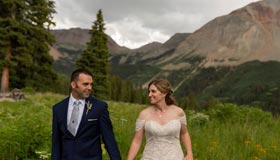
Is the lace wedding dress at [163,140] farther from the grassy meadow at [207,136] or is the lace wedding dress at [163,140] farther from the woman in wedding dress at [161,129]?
the grassy meadow at [207,136]

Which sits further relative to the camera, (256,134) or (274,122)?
(274,122)

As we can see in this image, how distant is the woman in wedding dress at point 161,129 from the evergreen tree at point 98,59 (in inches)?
1492

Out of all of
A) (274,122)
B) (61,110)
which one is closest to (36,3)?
(274,122)

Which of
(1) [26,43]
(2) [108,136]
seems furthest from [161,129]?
(1) [26,43]

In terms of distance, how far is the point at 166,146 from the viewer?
21.1 ft

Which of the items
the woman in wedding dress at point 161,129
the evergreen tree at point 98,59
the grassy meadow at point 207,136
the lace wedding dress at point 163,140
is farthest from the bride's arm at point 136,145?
the evergreen tree at point 98,59

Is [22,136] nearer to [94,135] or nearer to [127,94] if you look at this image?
[94,135]

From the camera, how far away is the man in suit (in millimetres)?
5500

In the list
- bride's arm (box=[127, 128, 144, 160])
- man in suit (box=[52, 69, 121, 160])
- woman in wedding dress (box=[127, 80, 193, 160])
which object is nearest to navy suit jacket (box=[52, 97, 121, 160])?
man in suit (box=[52, 69, 121, 160])

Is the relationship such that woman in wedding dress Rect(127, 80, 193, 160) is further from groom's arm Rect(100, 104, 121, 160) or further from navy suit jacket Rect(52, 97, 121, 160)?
navy suit jacket Rect(52, 97, 121, 160)

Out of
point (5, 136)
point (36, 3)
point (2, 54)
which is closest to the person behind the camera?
point (5, 136)

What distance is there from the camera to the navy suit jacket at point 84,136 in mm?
5508

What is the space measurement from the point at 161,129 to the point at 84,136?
1.49 metres

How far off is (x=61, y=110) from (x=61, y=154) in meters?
0.67
